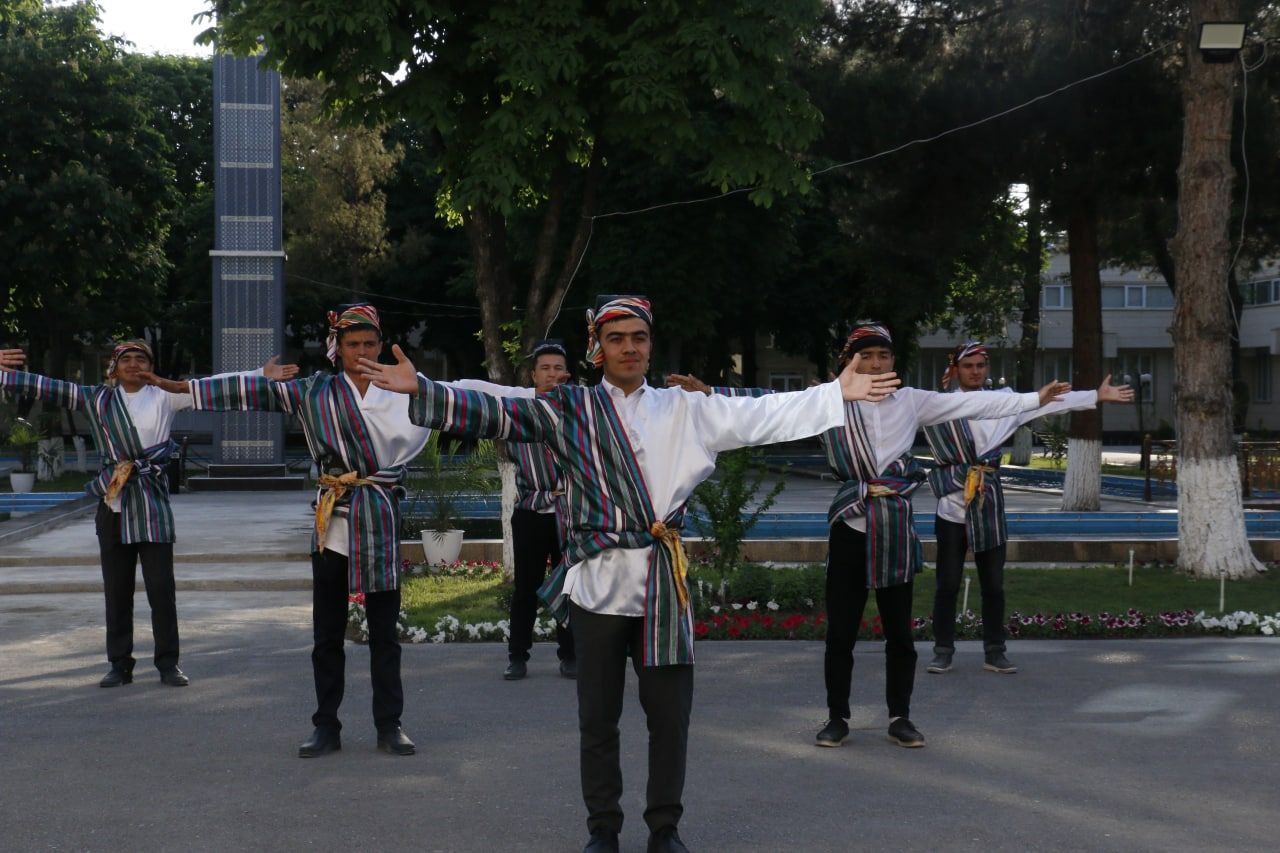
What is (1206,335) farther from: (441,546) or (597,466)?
(597,466)

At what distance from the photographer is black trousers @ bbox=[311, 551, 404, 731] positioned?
6988mm

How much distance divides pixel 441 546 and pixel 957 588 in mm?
6726

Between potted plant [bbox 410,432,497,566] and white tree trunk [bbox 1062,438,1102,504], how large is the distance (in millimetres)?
10498

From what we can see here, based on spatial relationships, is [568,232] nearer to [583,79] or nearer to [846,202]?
[846,202]

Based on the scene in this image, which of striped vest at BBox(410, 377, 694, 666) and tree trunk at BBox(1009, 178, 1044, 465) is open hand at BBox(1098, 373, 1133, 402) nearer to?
striped vest at BBox(410, 377, 694, 666)

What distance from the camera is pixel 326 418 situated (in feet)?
22.6

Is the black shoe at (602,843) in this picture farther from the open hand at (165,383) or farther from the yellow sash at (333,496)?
the open hand at (165,383)

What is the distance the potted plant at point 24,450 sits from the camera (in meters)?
27.9

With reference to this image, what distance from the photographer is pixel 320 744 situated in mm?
→ 6906

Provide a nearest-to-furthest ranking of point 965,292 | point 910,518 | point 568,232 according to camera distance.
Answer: point 910,518, point 568,232, point 965,292

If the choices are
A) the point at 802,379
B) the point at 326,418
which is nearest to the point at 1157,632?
the point at 326,418

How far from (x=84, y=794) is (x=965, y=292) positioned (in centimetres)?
3520

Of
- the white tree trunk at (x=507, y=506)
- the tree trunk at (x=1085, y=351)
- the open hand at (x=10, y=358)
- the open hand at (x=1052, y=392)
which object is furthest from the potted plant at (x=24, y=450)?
the open hand at (x=1052, y=392)

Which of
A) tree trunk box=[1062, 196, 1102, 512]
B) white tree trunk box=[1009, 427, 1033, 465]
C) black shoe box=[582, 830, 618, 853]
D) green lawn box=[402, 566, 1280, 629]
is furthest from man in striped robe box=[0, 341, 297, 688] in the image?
white tree trunk box=[1009, 427, 1033, 465]
